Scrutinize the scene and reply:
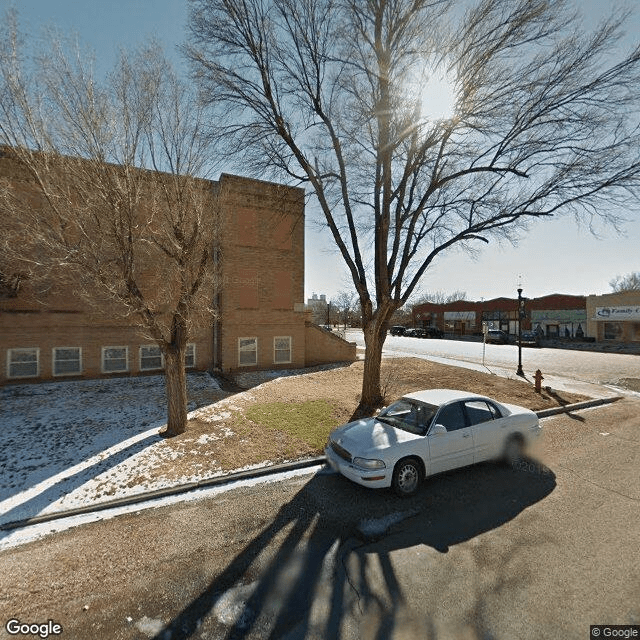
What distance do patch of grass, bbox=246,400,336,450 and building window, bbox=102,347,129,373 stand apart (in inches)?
299

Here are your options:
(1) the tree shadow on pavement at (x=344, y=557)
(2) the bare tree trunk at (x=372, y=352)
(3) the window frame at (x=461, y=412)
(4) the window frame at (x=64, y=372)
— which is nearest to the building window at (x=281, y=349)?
(2) the bare tree trunk at (x=372, y=352)

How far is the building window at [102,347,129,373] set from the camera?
14297mm

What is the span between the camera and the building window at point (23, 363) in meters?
13.0

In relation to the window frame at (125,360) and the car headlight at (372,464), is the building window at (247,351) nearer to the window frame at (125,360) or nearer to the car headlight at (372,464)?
the window frame at (125,360)

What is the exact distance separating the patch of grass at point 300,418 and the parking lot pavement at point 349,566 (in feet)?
7.14

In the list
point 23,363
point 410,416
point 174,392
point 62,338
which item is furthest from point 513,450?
point 23,363

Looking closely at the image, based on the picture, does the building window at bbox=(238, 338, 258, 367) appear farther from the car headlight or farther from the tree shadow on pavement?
the car headlight

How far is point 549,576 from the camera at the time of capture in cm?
367

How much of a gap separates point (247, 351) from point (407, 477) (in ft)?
40.5

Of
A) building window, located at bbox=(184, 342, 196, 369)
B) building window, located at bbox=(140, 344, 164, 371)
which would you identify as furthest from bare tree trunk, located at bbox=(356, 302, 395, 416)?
building window, located at bbox=(140, 344, 164, 371)

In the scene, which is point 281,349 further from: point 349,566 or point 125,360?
point 349,566

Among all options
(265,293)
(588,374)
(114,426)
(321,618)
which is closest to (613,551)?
(321,618)

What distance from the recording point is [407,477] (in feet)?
18.0

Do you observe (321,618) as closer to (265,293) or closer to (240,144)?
(240,144)
